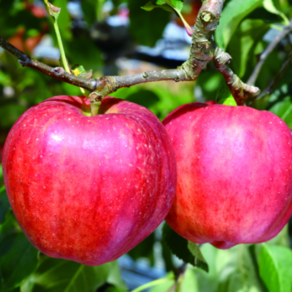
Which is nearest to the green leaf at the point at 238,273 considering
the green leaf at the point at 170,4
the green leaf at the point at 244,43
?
the green leaf at the point at 244,43

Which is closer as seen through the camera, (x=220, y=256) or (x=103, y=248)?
(x=103, y=248)

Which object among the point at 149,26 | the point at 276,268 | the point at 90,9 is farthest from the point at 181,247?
the point at 90,9

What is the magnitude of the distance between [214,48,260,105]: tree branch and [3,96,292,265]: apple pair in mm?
27

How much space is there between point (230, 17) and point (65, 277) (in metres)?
0.62

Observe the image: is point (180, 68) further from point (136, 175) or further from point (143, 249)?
point (143, 249)

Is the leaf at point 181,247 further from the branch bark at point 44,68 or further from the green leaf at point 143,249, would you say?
the green leaf at point 143,249

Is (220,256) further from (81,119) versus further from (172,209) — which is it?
(81,119)

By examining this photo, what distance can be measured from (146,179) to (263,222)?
18 cm

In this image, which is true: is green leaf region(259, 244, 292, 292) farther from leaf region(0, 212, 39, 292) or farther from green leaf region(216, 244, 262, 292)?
leaf region(0, 212, 39, 292)

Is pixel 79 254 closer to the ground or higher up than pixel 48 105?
closer to the ground

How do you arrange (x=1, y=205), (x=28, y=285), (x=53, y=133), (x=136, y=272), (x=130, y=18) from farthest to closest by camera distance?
(x=136, y=272)
(x=130, y=18)
(x=28, y=285)
(x=1, y=205)
(x=53, y=133)

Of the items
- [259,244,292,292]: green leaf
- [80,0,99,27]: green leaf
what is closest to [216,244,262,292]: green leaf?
[259,244,292,292]: green leaf

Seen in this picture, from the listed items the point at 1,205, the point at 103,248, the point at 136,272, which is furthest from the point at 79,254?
the point at 136,272

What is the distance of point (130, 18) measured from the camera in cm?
103
